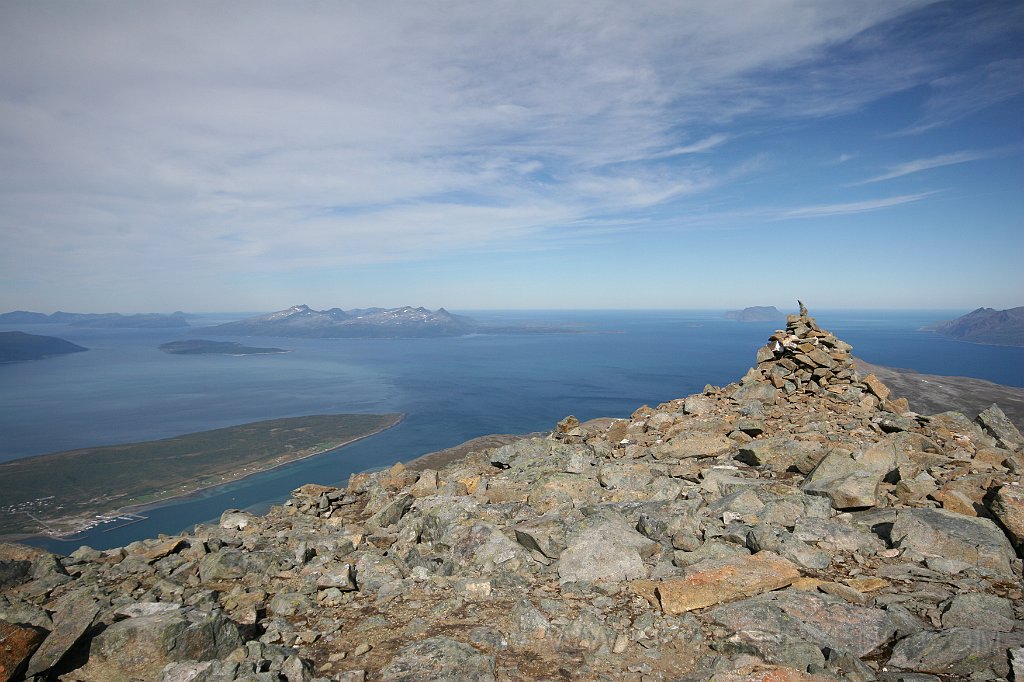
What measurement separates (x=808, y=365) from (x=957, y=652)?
15.8m

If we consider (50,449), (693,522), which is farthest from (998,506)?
(50,449)

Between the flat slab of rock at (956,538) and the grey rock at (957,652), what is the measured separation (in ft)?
7.23

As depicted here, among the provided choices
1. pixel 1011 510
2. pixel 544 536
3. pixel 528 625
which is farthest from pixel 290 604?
pixel 1011 510

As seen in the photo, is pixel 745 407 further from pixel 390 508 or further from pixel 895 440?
pixel 390 508

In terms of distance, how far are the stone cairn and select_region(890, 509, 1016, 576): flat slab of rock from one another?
10266 millimetres

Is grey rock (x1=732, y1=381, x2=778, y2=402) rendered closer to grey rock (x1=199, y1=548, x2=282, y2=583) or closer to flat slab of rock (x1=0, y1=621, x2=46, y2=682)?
grey rock (x1=199, y1=548, x2=282, y2=583)

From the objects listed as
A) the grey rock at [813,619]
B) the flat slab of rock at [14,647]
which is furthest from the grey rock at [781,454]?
the flat slab of rock at [14,647]

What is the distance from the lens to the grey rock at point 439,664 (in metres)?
6.31

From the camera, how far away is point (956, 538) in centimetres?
840

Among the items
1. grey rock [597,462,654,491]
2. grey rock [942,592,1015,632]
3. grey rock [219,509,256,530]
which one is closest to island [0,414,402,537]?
grey rock [219,509,256,530]

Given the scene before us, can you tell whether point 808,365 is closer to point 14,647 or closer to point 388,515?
point 388,515

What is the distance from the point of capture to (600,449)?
16.4 metres

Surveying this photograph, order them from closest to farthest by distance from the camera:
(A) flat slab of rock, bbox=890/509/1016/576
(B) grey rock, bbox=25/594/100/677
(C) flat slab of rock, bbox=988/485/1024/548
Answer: (B) grey rock, bbox=25/594/100/677, (A) flat slab of rock, bbox=890/509/1016/576, (C) flat slab of rock, bbox=988/485/1024/548

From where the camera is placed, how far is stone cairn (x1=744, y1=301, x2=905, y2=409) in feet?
62.0
